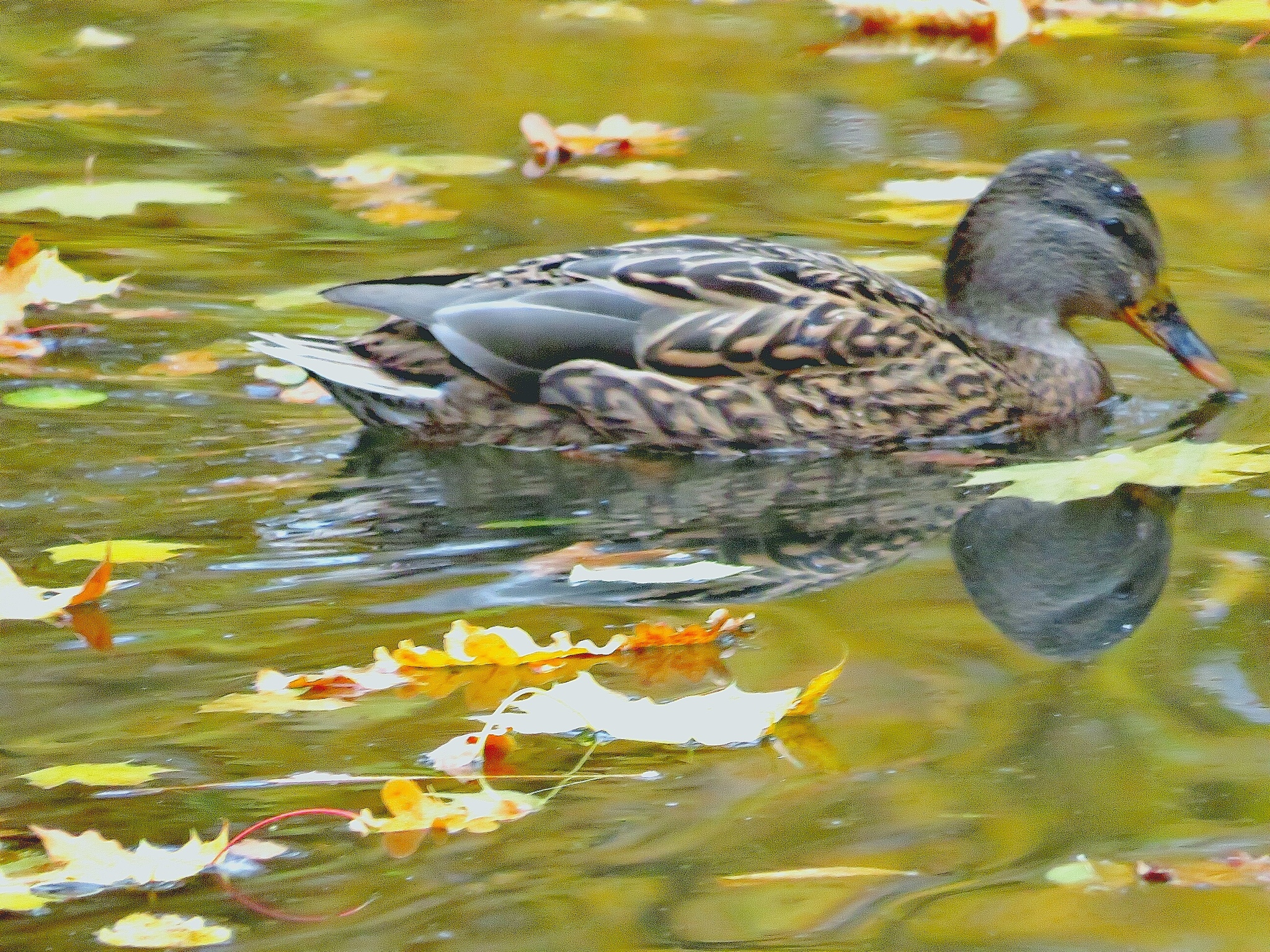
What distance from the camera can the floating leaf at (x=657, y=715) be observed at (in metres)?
3.60

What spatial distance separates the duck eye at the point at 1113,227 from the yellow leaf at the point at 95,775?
3706 millimetres

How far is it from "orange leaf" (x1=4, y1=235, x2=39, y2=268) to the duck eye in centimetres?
326

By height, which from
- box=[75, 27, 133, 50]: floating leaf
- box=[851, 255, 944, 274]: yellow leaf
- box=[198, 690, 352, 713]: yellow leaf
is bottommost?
box=[851, 255, 944, 274]: yellow leaf

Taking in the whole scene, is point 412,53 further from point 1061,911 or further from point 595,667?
point 1061,911

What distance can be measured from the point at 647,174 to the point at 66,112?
2753 mm

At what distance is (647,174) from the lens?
27.0ft

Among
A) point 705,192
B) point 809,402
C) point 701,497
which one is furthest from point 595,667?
point 705,192

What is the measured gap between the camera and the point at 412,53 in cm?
1062

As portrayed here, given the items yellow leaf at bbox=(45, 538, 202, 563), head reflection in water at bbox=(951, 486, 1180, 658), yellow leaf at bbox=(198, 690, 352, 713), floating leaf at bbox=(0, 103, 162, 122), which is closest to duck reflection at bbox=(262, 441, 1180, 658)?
head reflection in water at bbox=(951, 486, 1180, 658)

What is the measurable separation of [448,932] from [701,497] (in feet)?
8.14

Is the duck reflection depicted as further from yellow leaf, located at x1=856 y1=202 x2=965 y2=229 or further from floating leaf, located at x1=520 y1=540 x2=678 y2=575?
yellow leaf, located at x1=856 y1=202 x2=965 y2=229

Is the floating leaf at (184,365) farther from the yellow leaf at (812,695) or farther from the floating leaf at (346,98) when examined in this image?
the floating leaf at (346,98)

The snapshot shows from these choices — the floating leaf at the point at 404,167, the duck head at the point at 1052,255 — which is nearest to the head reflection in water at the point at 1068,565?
the duck head at the point at 1052,255

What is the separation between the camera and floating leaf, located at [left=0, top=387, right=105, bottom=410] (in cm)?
579
